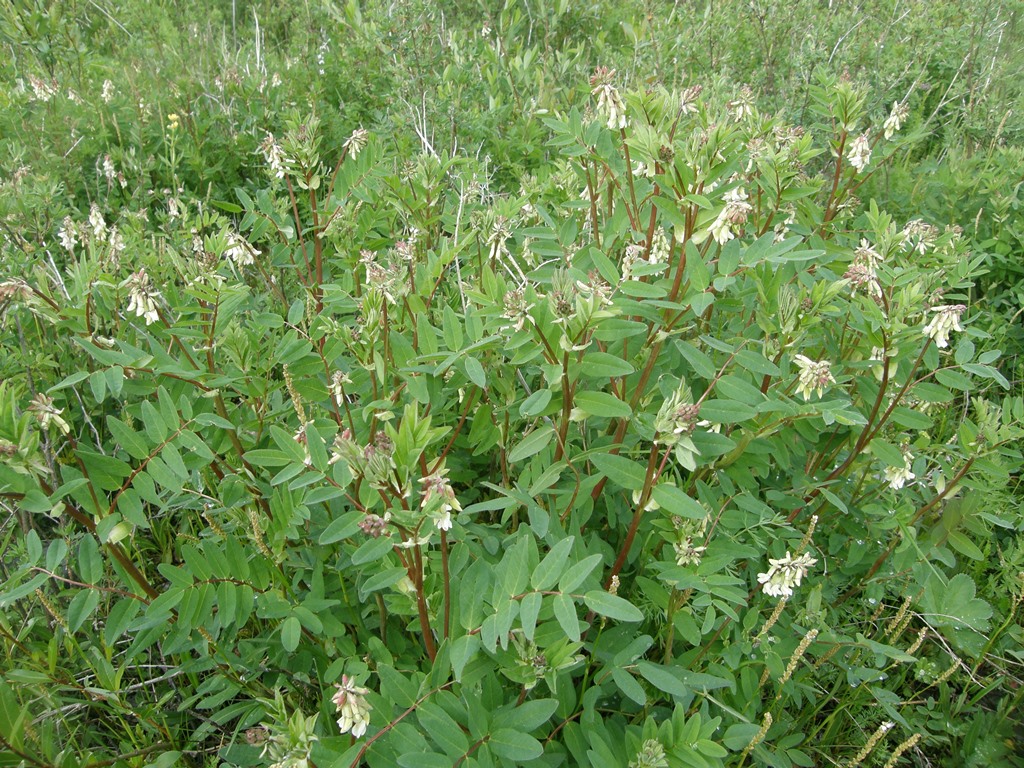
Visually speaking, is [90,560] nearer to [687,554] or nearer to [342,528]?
[342,528]

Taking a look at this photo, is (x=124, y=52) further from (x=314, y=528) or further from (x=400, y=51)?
(x=314, y=528)

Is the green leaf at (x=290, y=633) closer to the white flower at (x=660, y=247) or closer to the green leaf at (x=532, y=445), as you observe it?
the green leaf at (x=532, y=445)

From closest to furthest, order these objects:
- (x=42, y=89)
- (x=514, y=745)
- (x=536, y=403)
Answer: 1. (x=514, y=745)
2. (x=536, y=403)
3. (x=42, y=89)

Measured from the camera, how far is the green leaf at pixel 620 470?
182 cm

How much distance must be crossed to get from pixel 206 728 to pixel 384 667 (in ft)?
2.42

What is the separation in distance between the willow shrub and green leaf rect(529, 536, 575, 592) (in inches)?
0.4

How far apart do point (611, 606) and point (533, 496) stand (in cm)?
54

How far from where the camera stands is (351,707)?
1.45m

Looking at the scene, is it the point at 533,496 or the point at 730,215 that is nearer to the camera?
the point at 730,215

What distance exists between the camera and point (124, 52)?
17.2 feet

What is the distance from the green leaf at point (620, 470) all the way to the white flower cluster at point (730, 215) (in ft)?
1.93

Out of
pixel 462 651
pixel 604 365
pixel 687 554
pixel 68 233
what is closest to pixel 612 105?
pixel 604 365

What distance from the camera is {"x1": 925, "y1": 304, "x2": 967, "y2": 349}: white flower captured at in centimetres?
193

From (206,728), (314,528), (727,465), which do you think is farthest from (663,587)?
(206,728)
